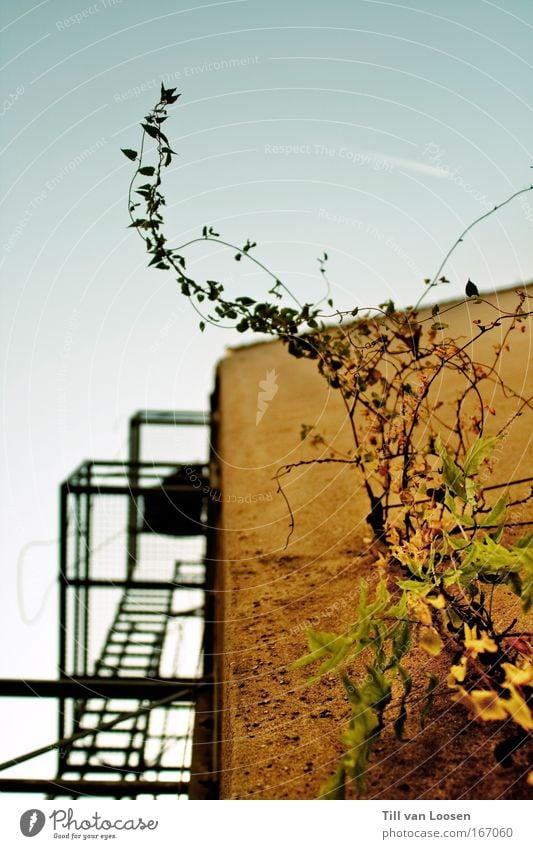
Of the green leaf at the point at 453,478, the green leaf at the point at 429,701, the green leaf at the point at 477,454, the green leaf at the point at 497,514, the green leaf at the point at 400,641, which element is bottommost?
the green leaf at the point at 429,701

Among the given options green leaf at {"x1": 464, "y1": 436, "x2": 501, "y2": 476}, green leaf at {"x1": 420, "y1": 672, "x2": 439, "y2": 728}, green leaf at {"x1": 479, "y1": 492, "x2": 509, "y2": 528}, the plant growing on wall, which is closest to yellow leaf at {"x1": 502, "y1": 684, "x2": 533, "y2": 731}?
the plant growing on wall

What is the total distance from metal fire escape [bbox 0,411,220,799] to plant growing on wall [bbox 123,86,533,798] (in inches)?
29.0

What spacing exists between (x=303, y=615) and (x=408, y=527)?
359mm

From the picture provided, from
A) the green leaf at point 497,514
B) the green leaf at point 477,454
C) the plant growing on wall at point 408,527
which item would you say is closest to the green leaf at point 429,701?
the plant growing on wall at point 408,527

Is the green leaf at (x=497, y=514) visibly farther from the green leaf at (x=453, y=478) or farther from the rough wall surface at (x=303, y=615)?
the rough wall surface at (x=303, y=615)

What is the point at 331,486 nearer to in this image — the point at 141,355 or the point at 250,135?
the point at 141,355

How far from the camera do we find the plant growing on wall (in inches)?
57.4

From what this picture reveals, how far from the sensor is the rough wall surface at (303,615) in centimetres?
155

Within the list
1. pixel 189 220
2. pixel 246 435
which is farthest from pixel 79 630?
pixel 189 220

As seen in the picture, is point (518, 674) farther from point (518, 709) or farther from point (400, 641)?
point (400, 641)

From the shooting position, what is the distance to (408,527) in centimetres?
207

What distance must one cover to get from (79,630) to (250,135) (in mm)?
2437

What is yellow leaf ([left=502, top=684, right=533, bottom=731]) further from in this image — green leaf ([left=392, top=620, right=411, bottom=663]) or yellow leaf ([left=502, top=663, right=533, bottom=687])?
green leaf ([left=392, top=620, right=411, bottom=663])

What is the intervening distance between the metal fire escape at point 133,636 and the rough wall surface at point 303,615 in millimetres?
281
